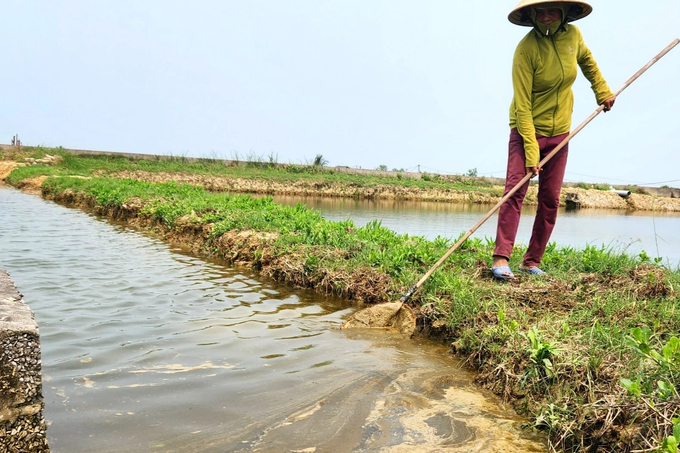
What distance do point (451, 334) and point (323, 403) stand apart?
5.11 ft

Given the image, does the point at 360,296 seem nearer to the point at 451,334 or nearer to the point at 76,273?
the point at 451,334

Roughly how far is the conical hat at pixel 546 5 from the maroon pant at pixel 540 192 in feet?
3.18

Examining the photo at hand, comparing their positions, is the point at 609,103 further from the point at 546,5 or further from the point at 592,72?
the point at 546,5

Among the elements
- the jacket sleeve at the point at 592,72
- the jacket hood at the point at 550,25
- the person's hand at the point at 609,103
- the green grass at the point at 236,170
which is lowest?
the green grass at the point at 236,170

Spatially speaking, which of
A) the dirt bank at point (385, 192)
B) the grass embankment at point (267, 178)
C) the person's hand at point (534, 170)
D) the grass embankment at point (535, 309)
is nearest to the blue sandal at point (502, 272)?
the grass embankment at point (535, 309)

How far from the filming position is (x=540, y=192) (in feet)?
16.7

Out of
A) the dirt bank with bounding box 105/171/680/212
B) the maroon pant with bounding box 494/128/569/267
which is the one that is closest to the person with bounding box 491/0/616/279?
the maroon pant with bounding box 494/128/569/267

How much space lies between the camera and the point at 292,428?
269 centimetres

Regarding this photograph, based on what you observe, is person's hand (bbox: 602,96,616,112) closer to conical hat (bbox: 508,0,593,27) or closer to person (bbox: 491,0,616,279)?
person (bbox: 491,0,616,279)

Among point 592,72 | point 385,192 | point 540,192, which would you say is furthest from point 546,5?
point 385,192

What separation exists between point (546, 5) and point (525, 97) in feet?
2.51

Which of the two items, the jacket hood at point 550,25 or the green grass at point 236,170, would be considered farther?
the green grass at point 236,170

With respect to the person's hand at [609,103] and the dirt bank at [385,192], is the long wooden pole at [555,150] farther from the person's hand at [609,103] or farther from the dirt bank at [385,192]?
the dirt bank at [385,192]

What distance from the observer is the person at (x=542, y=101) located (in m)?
4.75
